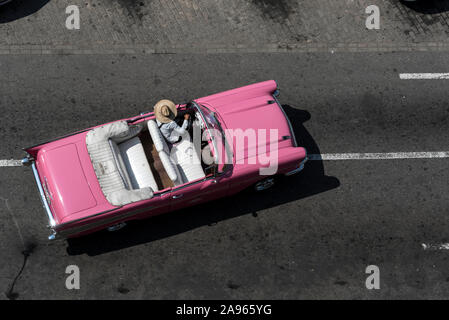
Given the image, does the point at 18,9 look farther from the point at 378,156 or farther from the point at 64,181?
the point at 378,156

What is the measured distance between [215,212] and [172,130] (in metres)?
2.10

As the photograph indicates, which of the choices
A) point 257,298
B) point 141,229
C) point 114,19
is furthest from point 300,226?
point 114,19

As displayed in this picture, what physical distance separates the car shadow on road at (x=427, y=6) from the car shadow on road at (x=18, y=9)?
951 cm

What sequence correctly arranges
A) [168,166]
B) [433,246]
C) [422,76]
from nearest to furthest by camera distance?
1. [168,166]
2. [433,246]
3. [422,76]

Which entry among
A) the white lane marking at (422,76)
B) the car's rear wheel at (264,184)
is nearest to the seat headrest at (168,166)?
the car's rear wheel at (264,184)

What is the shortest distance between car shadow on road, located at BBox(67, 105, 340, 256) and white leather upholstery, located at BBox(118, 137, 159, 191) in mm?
1033

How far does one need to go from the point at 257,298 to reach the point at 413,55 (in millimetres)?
7278

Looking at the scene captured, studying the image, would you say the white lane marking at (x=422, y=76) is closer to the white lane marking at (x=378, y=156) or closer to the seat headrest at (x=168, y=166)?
the white lane marking at (x=378, y=156)

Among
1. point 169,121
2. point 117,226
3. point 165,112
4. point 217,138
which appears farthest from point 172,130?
point 117,226

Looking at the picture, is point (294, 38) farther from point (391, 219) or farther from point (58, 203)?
point (58, 203)

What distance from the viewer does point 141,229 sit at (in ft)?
31.1

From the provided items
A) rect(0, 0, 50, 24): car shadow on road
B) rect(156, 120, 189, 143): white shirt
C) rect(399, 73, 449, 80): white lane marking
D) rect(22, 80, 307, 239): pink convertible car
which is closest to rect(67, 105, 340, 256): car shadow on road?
rect(22, 80, 307, 239): pink convertible car

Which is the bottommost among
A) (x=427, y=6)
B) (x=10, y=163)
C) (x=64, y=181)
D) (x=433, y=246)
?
(x=433, y=246)

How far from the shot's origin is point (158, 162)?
29.7ft
